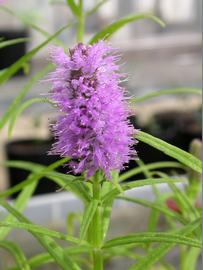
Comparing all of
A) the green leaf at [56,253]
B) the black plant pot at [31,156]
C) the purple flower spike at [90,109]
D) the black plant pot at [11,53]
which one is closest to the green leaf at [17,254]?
the green leaf at [56,253]

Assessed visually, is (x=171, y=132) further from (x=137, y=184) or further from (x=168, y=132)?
(x=137, y=184)

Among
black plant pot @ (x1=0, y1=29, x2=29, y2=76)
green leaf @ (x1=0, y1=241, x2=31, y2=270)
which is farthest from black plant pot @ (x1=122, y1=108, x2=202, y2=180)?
black plant pot @ (x1=0, y1=29, x2=29, y2=76)

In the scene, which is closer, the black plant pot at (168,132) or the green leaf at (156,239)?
the green leaf at (156,239)

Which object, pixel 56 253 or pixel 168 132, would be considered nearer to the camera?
pixel 56 253

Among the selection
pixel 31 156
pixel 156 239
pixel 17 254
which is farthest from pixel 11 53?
pixel 156 239

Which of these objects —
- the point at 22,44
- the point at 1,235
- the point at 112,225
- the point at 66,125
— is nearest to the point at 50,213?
the point at 112,225

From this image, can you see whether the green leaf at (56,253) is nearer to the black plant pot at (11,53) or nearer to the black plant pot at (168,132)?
the black plant pot at (168,132)

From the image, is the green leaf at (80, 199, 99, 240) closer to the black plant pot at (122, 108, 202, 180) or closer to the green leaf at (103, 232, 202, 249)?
the green leaf at (103, 232, 202, 249)
